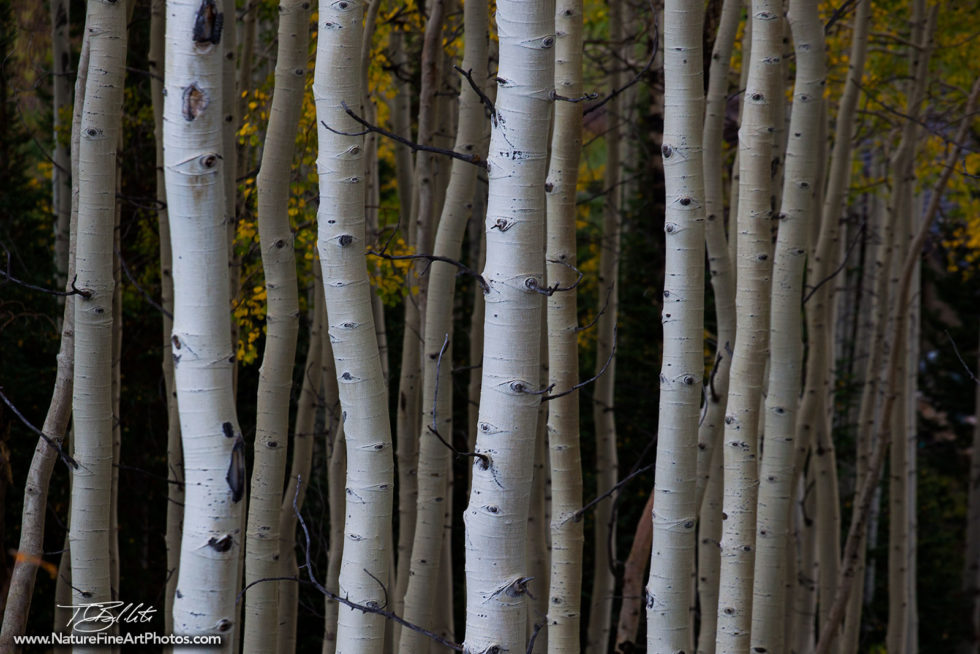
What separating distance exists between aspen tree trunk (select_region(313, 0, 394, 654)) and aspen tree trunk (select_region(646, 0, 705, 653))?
77 cm

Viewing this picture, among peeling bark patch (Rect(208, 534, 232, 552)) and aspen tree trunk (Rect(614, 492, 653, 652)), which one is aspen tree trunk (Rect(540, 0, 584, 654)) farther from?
peeling bark patch (Rect(208, 534, 232, 552))

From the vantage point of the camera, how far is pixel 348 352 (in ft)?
7.00

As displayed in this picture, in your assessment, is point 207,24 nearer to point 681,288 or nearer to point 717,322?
point 681,288

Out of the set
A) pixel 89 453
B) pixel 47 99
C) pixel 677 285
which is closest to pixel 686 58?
pixel 677 285

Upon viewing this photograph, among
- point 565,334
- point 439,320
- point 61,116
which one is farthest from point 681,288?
point 61,116

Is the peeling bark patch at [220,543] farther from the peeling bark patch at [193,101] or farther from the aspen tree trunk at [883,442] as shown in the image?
the aspen tree trunk at [883,442]

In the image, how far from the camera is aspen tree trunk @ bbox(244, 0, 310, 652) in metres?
2.66

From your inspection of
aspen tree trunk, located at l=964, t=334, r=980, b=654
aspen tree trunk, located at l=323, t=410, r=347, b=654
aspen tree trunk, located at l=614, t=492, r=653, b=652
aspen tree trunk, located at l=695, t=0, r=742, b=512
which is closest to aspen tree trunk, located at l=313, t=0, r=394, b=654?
aspen tree trunk, located at l=695, t=0, r=742, b=512

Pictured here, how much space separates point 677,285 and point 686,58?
2.02ft

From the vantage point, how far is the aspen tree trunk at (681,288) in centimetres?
231

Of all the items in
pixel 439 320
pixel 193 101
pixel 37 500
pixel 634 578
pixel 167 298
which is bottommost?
pixel 634 578

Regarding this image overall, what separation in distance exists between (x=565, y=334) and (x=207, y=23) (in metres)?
1.35

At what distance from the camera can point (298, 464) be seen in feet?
13.1

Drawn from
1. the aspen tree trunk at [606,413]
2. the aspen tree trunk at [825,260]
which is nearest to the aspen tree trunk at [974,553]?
the aspen tree trunk at [606,413]
